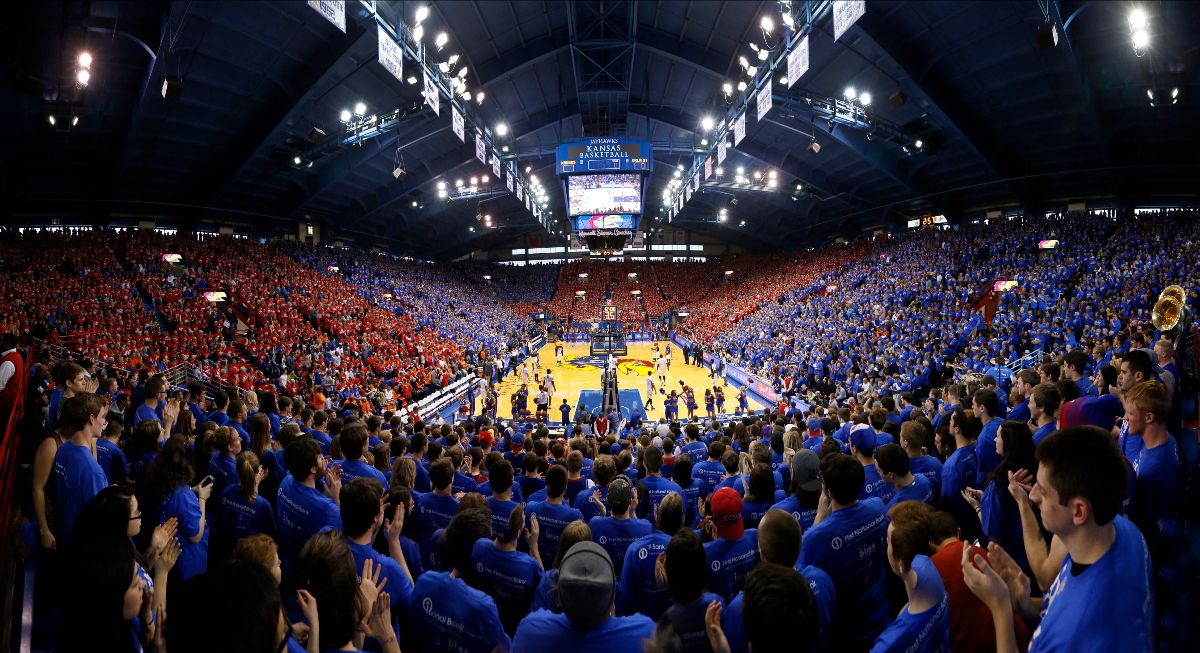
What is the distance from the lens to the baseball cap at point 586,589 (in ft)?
6.66

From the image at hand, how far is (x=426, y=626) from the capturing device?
9.29ft

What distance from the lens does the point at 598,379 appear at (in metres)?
30.2

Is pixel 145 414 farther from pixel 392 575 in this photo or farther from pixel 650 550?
pixel 650 550

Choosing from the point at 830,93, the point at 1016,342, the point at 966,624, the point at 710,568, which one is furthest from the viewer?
the point at 830,93

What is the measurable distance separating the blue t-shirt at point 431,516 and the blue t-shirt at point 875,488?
349 centimetres

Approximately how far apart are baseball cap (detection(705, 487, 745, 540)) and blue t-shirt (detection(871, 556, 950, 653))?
4.08 ft

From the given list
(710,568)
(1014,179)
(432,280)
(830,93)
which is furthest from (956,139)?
(432,280)

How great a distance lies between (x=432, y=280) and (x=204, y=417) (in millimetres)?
39443

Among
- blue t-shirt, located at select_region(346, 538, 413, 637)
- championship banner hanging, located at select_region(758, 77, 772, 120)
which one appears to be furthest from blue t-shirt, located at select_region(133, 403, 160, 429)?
championship banner hanging, located at select_region(758, 77, 772, 120)

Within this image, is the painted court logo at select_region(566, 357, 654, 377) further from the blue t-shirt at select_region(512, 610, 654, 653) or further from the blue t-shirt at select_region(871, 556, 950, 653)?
the blue t-shirt at select_region(512, 610, 654, 653)

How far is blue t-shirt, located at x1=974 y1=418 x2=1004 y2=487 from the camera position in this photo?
4.52m

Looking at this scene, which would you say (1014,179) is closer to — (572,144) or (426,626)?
(572,144)

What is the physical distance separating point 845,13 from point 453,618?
47.2ft

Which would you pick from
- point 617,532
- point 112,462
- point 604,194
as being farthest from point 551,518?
point 604,194
